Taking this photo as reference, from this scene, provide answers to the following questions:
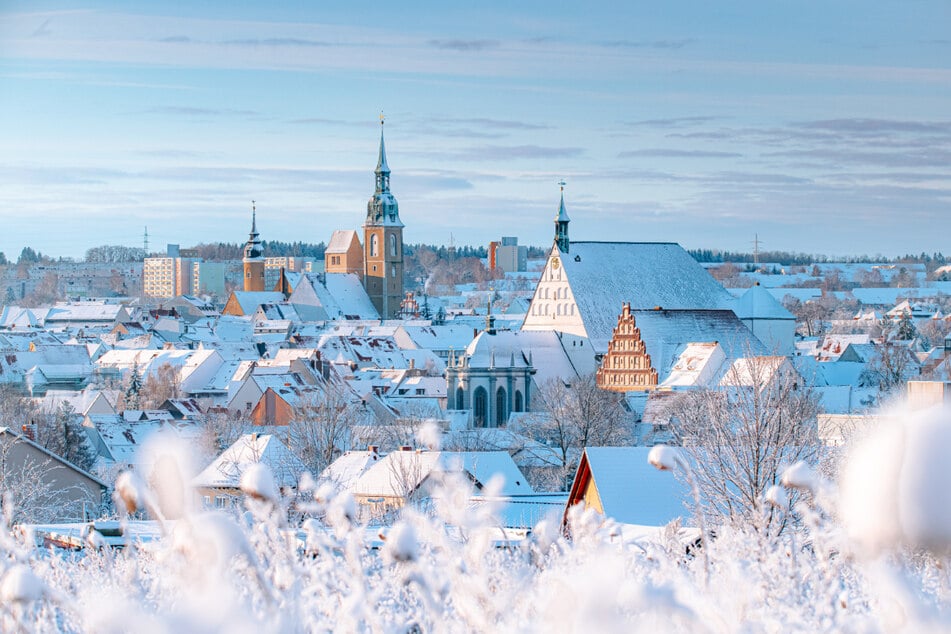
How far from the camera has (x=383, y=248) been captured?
96.8 meters

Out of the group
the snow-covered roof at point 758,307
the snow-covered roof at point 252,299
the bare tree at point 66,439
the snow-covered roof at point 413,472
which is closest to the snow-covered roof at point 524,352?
the snow-covered roof at point 758,307

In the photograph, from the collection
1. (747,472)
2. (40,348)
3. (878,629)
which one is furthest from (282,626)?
(40,348)

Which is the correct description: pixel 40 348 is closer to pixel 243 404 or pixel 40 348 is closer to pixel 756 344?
pixel 243 404

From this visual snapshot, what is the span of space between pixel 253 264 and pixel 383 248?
725 inches

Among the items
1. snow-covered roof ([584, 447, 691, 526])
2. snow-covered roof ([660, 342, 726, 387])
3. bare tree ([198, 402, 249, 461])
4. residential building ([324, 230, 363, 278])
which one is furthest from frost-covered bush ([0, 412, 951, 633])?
residential building ([324, 230, 363, 278])

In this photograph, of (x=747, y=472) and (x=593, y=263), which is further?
(x=593, y=263)

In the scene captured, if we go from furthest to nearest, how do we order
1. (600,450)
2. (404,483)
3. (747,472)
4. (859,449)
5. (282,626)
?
1. (404,483)
2. (600,450)
3. (747,472)
4. (282,626)
5. (859,449)

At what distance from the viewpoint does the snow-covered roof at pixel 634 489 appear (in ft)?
59.0

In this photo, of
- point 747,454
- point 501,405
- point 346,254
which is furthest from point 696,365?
point 346,254

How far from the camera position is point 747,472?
18.1 meters

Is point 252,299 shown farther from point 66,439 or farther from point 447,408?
point 66,439

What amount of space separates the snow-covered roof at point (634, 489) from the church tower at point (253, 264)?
308 ft

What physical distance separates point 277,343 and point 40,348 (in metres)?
12.1

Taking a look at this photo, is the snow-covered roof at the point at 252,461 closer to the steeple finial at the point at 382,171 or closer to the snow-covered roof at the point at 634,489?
the snow-covered roof at the point at 634,489
